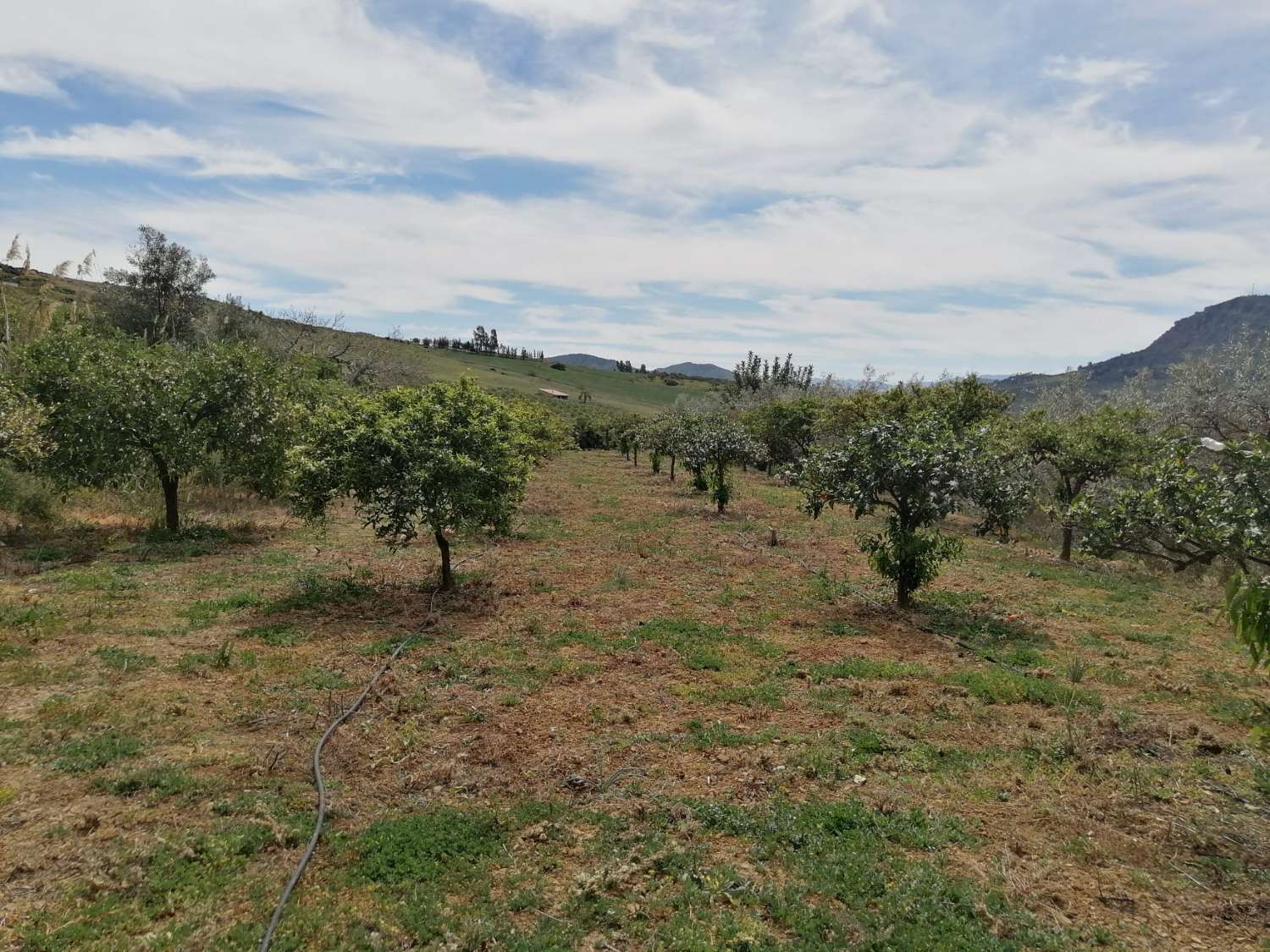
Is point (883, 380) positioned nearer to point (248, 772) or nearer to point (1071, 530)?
point (1071, 530)

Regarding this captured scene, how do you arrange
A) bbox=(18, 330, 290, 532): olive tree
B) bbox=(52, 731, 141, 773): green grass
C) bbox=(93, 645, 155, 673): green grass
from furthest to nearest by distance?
bbox=(18, 330, 290, 532): olive tree → bbox=(93, 645, 155, 673): green grass → bbox=(52, 731, 141, 773): green grass

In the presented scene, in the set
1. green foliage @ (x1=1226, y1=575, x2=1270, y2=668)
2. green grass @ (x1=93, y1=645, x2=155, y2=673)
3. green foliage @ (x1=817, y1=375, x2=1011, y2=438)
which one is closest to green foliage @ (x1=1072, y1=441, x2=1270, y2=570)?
green foliage @ (x1=1226, y1=575, x2=1270, y2=668)

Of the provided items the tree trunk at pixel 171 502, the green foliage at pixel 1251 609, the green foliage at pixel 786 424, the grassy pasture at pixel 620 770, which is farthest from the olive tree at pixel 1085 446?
the tree trunk at pixel 171 502

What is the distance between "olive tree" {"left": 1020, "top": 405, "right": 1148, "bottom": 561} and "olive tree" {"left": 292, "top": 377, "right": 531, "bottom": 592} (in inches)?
648

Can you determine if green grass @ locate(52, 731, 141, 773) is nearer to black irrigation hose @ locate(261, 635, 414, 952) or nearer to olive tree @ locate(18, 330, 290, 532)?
black irrigation hose @ locate(261, 635, 414, 952)

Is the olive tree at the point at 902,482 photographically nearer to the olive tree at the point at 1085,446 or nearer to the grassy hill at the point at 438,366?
the olive tree at the point at 1085,446

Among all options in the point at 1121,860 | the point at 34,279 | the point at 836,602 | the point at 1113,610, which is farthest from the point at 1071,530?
the point at 34,279

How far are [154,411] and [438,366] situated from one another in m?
119

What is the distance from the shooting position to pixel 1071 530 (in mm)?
22844

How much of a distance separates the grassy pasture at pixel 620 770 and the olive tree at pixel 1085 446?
23.8 ft

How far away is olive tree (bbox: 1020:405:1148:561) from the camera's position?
68.0 ft

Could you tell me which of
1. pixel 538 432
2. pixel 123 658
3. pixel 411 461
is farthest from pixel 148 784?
pixel 538 432

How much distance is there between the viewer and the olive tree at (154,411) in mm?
17359

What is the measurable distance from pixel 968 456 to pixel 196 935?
13514 mm
